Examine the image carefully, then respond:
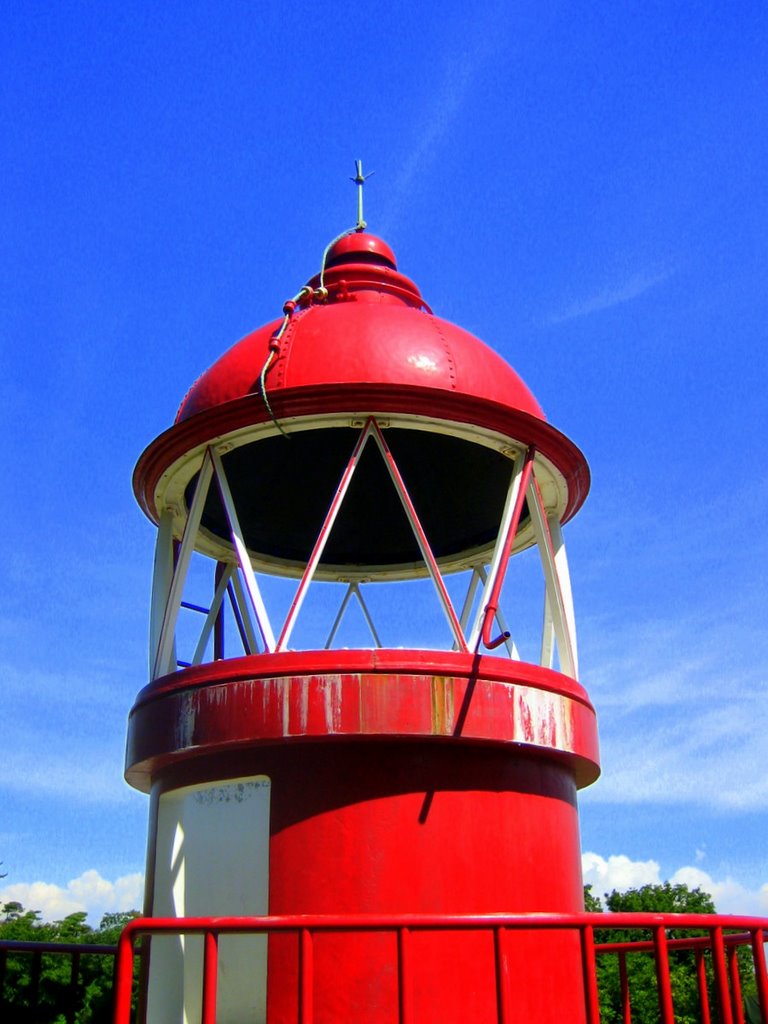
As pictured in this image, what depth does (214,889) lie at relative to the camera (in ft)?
36.3

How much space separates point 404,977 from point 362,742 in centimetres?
346

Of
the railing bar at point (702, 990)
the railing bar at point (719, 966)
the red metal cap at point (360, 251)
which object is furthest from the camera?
the red metal cap at point (360, 251)

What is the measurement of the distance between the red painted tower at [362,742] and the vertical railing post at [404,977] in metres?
2.45

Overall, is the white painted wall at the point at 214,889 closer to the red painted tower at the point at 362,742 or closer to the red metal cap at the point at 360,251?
the red painted tower at the point at 362,742

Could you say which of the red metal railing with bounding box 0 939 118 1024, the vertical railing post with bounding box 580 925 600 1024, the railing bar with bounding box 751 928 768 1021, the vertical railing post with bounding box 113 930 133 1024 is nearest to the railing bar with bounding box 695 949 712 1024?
the railing bar with bounding box 751 928 768 1021

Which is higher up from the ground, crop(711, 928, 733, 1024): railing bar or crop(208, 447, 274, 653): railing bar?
crop(208, 447, 274, 653): railing bar

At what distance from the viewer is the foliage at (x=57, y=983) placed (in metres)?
14.1

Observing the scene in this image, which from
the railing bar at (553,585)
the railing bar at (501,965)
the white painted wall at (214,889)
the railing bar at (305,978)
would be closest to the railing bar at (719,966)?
the railing bar at (501,965)

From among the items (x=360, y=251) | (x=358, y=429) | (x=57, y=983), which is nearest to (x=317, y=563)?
(x=358, y=429)

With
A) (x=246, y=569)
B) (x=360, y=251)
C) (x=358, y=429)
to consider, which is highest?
(x=360, y=251)

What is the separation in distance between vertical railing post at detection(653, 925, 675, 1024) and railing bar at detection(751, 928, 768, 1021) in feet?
3.89

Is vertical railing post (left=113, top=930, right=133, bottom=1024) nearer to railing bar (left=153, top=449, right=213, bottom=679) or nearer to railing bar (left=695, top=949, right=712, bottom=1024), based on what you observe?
railing bar (left=695, top=949, right=712, bottom=1024)

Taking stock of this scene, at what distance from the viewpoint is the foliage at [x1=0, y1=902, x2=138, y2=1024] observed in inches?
557

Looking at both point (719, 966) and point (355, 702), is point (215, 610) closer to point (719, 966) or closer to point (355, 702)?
point (355, 702)
